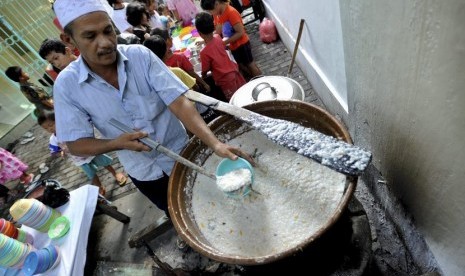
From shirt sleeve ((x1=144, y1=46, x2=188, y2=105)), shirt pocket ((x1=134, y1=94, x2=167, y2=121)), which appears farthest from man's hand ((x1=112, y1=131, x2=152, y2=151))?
shirt sleeve ((x1=144, y1=46, x2=188, y2=105))

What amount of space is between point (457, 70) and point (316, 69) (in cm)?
291

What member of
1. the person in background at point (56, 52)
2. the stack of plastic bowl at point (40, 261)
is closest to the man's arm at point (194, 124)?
the stack of plastic bowl at point (40, 261)

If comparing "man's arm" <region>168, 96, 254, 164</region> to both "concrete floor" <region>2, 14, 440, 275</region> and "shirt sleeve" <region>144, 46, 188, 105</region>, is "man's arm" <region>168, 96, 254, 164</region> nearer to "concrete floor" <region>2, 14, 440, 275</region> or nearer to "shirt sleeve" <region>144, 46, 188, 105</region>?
"shirt sleeve" <region>144, 46, 188, 105</region>

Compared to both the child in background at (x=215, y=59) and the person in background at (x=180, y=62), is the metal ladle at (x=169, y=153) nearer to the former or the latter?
the person in background at (x=180, y=62)

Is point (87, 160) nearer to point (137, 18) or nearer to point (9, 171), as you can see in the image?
point (9, 171)

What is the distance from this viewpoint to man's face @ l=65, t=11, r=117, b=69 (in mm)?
1667

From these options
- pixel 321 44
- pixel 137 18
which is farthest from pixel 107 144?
pixel 137 18

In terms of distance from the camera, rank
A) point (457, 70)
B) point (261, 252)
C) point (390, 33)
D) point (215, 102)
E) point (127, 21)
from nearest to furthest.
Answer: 1. point (457, 70)
2. point (390, 33)
3. point (261, 252)
4. point (215, 102)
5. point (127, 21)

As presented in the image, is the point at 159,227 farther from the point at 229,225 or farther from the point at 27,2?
the point at 27,2

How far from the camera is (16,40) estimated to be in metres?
6.81

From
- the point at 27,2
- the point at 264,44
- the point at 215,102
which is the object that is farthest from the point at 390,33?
the point at 27,2

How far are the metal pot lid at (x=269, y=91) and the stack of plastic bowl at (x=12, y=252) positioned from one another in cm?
223

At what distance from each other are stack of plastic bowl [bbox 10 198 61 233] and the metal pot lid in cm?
204

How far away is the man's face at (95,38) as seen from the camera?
1.67 meters
